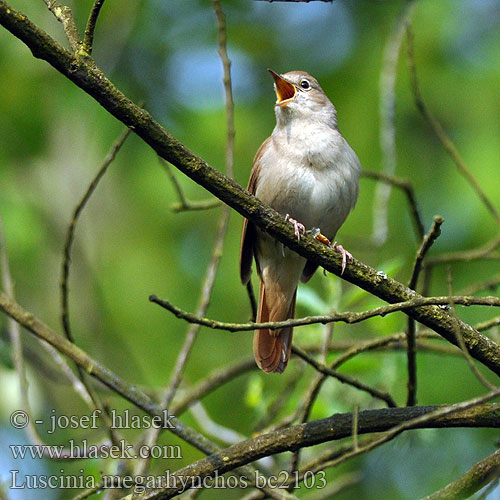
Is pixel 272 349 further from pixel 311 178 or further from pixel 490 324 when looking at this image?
pixel 490 324

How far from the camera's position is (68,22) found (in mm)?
2701

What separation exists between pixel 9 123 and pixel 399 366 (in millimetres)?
5108

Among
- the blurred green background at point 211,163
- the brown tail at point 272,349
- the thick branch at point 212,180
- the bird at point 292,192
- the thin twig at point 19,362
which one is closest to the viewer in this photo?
the thick branch at point 212,180

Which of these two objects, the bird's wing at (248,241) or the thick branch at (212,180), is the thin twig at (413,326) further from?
the bird's wing at (248,241)

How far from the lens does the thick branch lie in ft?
8.25

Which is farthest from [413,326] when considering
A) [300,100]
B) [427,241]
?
[300,100]

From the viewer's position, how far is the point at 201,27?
352 inches

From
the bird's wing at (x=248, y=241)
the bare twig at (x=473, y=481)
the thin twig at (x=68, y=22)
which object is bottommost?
the bare twig at (x=473, y=481)

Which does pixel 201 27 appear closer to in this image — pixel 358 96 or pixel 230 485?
pixel 358 96

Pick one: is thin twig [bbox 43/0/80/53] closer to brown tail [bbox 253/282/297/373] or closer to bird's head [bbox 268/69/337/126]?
brown tail [bbox 253/282/297/373]

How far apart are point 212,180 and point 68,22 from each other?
2.47ft

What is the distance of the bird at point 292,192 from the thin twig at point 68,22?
6.35 feet

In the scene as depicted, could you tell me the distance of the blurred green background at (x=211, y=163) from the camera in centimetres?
709

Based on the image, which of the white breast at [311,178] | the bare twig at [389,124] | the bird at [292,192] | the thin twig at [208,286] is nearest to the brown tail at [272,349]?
the bird at [292,192]
